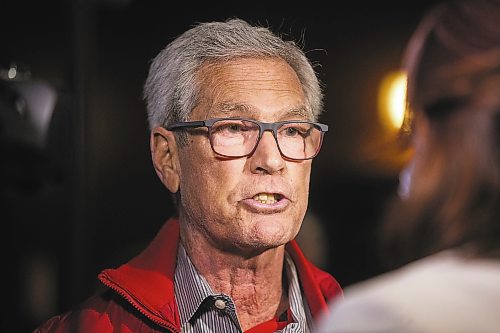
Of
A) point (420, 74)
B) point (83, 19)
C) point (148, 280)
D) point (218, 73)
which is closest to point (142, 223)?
Result: point (148, 280)

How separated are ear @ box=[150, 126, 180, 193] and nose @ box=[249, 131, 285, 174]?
19 centimetres

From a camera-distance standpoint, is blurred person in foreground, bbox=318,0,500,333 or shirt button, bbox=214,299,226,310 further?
shirt button, bbox=214,299,226,310

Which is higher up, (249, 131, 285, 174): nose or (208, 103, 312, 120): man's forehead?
(208, 103, 312, 120): man's forehead

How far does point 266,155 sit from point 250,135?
0.05 meters

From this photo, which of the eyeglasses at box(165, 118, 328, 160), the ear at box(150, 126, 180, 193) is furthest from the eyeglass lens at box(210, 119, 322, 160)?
the ear at box(150, 126, 180, 193)

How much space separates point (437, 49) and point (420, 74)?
52mm

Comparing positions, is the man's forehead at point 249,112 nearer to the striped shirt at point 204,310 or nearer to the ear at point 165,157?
the ear at point 165,157

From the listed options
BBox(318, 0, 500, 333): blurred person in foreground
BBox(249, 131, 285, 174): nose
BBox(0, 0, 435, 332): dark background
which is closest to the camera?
BBox(318, 0, 500, 333): blurred person in foreground

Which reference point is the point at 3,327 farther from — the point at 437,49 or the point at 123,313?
the point at 437,49

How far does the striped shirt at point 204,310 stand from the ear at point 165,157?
0.57 ft

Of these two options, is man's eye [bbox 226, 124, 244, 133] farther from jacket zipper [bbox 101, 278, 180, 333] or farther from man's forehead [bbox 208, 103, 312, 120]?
jacket zipper [bbox 101, 278, 180, 333]

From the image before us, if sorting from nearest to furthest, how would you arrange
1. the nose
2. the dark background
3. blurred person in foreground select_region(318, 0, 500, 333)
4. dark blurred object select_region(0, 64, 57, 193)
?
blurred person in foreground select_region(318, 0, 500, 333) < the nose < the dark background < dark blurred object select_region(0, 64, 57, 193)

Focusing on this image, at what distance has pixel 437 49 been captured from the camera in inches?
46.1

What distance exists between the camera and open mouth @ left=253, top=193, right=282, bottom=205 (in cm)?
153
